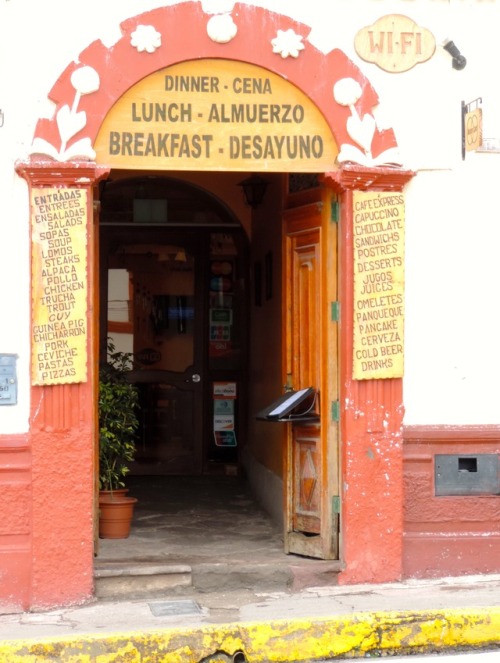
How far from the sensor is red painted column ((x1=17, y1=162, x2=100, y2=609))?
24.0 ft

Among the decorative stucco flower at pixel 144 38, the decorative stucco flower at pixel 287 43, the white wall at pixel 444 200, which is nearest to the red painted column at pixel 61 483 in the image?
the decorative stucco flower at pixel 144 38

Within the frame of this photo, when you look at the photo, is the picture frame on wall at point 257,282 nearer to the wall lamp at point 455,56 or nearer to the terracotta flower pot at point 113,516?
the terracotta flower pot at point 113,516

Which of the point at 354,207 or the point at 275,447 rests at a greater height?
the point at 354,207

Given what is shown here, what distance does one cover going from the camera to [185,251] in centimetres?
→ 1214

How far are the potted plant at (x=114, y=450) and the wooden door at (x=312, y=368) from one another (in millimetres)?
1282

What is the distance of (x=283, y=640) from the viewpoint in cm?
671

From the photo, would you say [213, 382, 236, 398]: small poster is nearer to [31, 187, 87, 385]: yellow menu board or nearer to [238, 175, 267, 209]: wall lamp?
[238, 175, 267, 209]: wall lamp

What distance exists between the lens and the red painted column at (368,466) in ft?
25.4

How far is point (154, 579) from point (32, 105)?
324 cm

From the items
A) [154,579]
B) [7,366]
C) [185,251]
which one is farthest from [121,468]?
[185,251]

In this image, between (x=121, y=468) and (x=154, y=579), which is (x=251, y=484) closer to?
(x=121, y=468)

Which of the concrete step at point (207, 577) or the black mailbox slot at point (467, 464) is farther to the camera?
the black mailbox slot at point (467, 464)

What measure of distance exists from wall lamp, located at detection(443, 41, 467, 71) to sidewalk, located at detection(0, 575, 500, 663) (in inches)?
139

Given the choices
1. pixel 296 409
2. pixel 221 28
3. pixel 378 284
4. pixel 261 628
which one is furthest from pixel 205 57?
pixel 261 628
